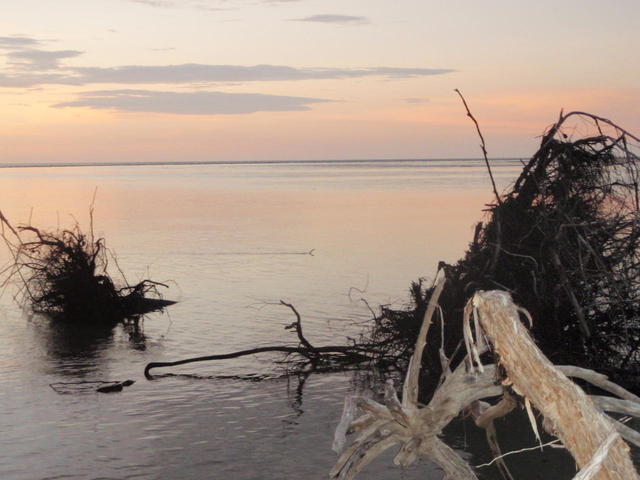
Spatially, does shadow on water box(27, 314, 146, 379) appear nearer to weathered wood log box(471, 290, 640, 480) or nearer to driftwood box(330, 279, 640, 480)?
driftwood box(330, 279, 640, 480)

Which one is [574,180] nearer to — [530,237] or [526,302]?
[530,237]

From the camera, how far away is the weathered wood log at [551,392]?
224cm

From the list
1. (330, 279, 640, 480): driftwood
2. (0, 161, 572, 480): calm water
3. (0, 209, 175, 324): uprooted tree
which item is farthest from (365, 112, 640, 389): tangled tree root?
(0, 209, 175, 324): uprooted tree

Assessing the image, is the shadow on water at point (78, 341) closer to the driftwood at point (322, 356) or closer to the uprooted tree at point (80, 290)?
the uprooted tree at point (80, 290)

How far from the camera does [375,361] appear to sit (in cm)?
1180

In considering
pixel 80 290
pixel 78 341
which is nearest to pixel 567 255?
pixel 78 341

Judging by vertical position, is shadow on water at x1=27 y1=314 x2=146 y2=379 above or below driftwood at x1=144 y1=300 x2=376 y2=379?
below

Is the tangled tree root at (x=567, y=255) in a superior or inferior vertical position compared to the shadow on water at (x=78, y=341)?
superior

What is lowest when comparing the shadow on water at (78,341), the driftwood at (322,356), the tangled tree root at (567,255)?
the shadow on water at (78,341)

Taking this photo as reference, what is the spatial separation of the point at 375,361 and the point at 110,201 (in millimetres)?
45499

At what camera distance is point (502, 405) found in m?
3.73

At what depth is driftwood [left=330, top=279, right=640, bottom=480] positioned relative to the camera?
94.1 inches

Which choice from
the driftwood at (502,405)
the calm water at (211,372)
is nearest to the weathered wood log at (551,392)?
the driftwood at (502,405)

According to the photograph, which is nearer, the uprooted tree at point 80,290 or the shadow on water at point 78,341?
the shadow on water at point 78,341
